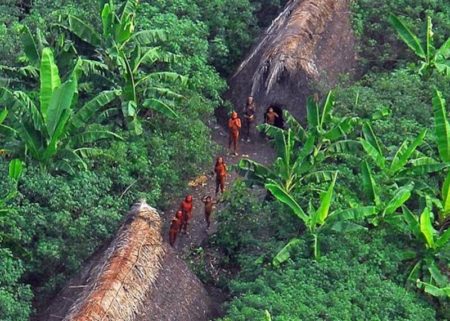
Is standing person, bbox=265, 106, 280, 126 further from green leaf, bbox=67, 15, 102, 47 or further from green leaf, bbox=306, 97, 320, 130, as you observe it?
green leaf, bbox=67, 15, 102, 47

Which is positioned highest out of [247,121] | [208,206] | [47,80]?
[47,80]

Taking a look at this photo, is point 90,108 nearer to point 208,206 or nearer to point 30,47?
point 30,47

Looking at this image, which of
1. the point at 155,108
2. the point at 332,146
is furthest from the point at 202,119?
the point at 332,146

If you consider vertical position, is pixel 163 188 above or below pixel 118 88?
below

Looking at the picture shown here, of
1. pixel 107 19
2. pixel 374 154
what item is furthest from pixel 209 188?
pixel 107 19

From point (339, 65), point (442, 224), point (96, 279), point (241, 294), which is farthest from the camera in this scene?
point (339, 65)

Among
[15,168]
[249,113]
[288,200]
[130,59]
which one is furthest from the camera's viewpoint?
[249,113]

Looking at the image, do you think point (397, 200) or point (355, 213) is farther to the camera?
point (397, 200)

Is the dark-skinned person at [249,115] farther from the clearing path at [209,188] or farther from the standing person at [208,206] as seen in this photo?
the standing person at [208,206]

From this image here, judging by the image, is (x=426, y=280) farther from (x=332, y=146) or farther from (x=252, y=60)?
(x=252, y=60)
